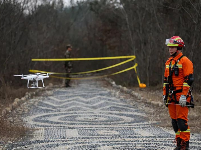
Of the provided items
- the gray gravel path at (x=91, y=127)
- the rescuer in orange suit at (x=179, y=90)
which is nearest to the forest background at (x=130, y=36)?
the gray gravel path at (x=91, y=127)

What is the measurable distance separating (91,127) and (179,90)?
3.38 metres

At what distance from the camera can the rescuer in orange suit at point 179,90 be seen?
6309mm

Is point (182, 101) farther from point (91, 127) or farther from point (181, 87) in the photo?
point (91, 127)

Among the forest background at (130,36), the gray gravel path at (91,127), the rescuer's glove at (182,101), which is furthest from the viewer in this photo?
the forest background at (130,36)

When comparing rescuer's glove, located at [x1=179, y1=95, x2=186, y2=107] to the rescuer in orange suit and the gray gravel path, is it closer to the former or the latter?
the rescuer in orange suit

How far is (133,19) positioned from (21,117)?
11789 millimetres

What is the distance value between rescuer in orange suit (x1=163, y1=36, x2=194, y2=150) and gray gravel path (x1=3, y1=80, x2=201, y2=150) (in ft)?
1.86

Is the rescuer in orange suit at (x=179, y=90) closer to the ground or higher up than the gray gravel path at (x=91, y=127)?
higher up

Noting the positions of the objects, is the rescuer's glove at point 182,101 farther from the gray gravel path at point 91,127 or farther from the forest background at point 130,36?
the forest background at point 130,36

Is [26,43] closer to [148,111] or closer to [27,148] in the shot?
[148,111]

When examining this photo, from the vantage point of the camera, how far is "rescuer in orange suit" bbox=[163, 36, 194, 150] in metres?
6.31

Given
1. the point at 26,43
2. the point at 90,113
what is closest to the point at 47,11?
the point at 26,43

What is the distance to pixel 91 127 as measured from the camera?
30.6 ft

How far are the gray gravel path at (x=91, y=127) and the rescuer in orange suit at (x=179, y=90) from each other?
57 centimetres
